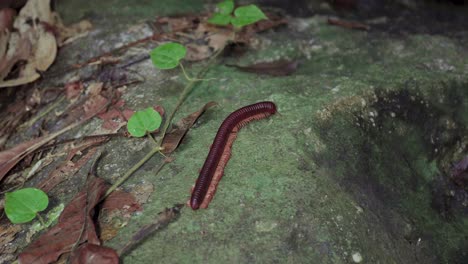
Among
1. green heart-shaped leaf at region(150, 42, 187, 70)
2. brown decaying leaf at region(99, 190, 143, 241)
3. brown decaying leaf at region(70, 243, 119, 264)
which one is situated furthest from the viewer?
green heart-shaped leaf at region(150, 42, 187, 70)

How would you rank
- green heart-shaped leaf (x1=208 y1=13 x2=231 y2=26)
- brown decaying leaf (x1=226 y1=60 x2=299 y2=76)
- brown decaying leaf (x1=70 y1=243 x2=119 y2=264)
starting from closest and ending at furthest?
brown decaying leaf (x1=70 y1=243 x2=119 y2=264), brown decaying leaf (x1=226 y1=60 x2=299 y2=76), green heart-shaped leaf (x1=208 y1=13 x2=231 y2=26)

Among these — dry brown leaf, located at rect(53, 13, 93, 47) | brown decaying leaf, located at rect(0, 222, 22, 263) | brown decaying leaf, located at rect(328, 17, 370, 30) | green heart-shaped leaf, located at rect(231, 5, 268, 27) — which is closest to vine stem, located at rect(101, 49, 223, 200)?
green heart-shaped leaf, located at rect(231, 5, 268, 27)

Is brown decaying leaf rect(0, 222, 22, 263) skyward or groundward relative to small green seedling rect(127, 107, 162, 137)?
groundward

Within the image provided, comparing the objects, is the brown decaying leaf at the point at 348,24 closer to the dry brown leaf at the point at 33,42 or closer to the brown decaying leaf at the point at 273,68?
the brown decaying leaf at the point at 273,68

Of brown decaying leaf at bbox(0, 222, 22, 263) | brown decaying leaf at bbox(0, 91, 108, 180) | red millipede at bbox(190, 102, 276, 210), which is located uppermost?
red millipede at bbox(190, 102, 276, 210)

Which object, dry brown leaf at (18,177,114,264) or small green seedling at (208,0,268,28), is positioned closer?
dry brown leaf at (18,177,114,264)

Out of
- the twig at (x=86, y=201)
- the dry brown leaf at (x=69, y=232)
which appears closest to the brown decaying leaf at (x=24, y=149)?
the twig at (x=86, y=201)

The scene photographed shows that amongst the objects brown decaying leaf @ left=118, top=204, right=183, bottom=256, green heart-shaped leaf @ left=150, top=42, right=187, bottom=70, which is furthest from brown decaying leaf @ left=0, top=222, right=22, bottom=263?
green heart-shaped leaf @ left=150, top=42, right=187, bottom=70

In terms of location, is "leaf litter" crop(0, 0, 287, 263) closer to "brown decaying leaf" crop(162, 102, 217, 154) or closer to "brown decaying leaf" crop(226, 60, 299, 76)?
"brown decaying leaf" crop(162, 102, 217, 154)
